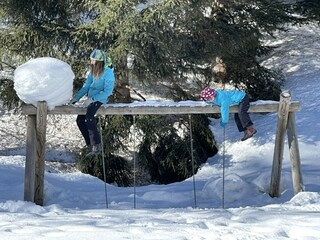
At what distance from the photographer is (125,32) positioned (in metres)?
9.09

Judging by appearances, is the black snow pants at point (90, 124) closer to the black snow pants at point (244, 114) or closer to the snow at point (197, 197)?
the snow at point (197, 197)

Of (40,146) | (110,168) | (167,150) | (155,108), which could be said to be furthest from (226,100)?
(110,168)

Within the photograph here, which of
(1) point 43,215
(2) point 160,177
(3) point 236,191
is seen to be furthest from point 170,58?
(1) point 43,215

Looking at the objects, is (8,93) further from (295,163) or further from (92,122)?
(295,163)

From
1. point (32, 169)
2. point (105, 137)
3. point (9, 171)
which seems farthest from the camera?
point (105, 137)

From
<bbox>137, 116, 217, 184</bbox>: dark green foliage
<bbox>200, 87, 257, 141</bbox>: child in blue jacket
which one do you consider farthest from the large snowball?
<bbox>137, 116, 217, 184</bbox>: dark green foliage

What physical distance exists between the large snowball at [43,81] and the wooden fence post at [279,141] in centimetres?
250

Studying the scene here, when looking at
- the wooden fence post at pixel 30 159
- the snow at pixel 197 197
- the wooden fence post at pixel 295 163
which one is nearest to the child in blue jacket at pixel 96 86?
the wooden fence post at pixel 30 159

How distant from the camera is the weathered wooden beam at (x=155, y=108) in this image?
669cm

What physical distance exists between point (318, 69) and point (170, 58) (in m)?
5.58

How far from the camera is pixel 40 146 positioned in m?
6.81

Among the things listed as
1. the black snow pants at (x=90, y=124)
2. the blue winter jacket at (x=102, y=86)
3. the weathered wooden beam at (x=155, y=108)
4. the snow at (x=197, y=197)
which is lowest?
the snow at (x=197, y=197)

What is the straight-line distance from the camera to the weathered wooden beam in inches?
263

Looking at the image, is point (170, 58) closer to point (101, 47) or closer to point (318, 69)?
point (101, 47)
